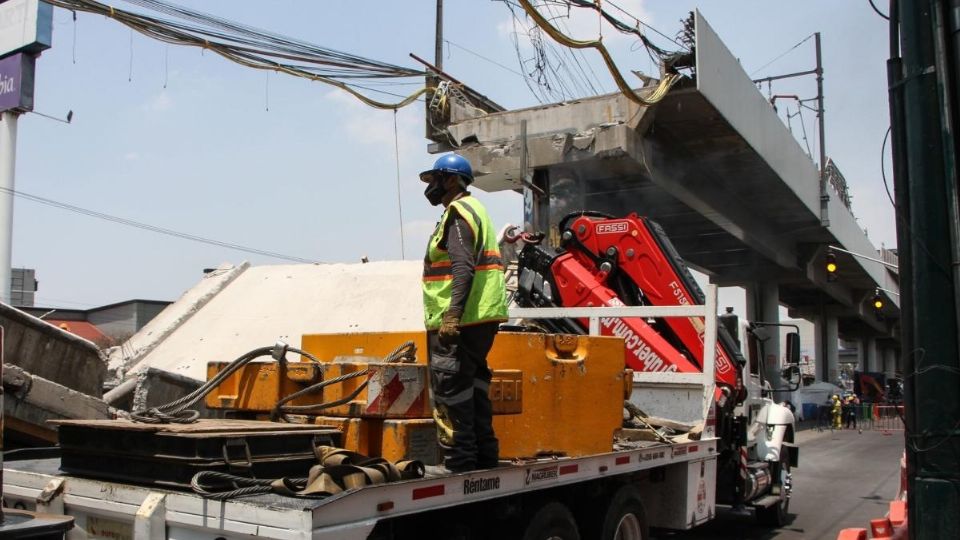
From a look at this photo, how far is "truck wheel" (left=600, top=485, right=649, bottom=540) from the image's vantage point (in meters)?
5.82

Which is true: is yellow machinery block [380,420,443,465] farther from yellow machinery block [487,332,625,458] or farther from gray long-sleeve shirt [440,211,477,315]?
gray long-sleeve shirt [440,211,477,315]

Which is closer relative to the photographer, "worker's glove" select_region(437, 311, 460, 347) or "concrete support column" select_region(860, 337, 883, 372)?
"worker's glove" select_region(437, 311, 460, 347)

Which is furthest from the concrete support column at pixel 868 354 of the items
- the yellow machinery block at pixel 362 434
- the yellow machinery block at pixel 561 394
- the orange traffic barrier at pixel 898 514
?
the yellow machinery block at pixel 362 434

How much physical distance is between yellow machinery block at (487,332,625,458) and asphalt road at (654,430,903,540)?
2790mm

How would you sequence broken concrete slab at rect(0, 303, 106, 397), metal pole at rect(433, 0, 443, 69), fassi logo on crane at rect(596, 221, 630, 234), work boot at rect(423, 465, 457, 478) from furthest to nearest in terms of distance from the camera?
metal pole at rect(433, 0, 443, 69)
fassi logo on crane at rect(596, 221, 630, 234)
broken concrete slab at rect(0, 303, 106, 397)
work boot at rect(423, 465, 457, 478)

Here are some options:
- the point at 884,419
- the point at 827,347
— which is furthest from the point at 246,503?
the point at 827,347

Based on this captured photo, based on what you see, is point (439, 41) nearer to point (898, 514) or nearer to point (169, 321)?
point (169, 321)

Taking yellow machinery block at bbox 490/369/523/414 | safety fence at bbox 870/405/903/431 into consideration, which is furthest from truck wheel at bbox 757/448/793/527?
safety fence at bbox 870/405/903/431

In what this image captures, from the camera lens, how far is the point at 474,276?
15.7 ft

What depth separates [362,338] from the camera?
5.65m

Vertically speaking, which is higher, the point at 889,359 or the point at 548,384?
the point at 548,384

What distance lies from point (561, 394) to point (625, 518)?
1.17 meters

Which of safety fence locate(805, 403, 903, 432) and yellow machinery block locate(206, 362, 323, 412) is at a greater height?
yellow machinery block locate(206, 362, 323, 412)

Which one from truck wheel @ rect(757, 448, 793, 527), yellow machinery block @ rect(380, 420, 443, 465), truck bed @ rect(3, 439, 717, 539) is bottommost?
truck wheel @ rect(757, 448, 793, 527)
